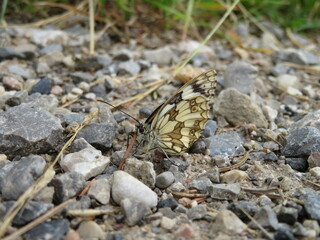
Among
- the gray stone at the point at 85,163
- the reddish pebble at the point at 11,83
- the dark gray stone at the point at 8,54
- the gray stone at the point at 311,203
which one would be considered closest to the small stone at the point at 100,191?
the gray stone at the point at 85,163

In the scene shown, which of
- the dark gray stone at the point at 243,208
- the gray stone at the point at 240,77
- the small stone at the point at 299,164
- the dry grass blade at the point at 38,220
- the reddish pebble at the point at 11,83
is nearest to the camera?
the dry grass blade at the point at 38,220

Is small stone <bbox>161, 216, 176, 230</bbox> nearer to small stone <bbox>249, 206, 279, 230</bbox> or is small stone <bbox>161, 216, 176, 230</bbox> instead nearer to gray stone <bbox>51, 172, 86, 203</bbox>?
small stone <bbox>249, 206, 279, 230</bbox>

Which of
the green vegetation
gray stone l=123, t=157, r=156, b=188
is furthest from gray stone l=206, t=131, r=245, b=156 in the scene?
the green vegetation

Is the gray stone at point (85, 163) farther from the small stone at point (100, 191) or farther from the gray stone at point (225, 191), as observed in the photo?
the gray stone at point (225, 191)

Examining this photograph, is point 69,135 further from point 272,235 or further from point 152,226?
point 272,235

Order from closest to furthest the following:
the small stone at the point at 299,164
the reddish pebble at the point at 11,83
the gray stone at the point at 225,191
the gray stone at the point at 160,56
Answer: the gray stone at the point at 225,191, the small stone at the point at 299,164, the reddish pebble at the point at 11,83, the gray stone at the point at 160,56

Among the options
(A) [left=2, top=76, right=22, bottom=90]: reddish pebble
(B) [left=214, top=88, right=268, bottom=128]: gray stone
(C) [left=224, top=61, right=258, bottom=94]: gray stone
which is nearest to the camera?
(B) [left=214, top=88, right=268, bottom=128]: gray stone

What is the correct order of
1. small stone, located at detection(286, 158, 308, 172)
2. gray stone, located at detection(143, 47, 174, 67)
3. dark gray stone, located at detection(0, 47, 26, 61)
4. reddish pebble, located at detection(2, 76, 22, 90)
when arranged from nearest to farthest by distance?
small stone, located at detection(286, 158, 308, 172), reddish pebble, located at detection(2, 76, 22, 90), dark gray stone, located at detection(0, 47, 26, 61), gray stone, located at detection(143, 47, 174, 67)

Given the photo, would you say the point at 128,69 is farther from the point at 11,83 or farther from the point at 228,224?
the point at 228,224
